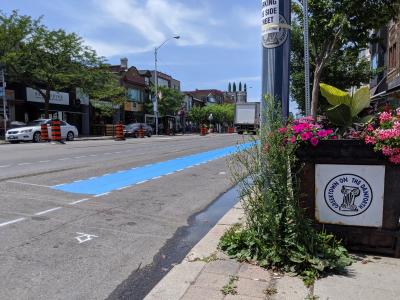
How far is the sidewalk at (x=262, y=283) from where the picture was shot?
3.58 m

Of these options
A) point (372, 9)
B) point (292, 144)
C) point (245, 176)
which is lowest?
point (245, 176)

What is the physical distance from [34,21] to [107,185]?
3076cm

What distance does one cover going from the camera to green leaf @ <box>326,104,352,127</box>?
4.93m

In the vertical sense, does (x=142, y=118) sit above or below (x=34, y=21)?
below

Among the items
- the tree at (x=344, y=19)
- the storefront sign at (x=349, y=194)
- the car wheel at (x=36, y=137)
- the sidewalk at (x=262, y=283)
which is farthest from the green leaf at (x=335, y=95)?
the car wheel at (x=36, y=137)

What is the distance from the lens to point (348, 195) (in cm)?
450

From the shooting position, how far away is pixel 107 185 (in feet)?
32.1

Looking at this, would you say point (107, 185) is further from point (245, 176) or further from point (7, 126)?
point (7, 126)

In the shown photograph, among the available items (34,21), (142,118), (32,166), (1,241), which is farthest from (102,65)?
(1,241)

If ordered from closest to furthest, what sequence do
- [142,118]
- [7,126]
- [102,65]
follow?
[7,126] → [102,65] → [142,118]

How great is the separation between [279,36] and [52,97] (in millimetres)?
39633

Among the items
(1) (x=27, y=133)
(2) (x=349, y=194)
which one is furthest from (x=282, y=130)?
(1) (x=27, y=133)

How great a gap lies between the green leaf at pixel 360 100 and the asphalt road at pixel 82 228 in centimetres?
279

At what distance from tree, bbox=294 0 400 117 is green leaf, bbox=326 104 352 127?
9.00 m
